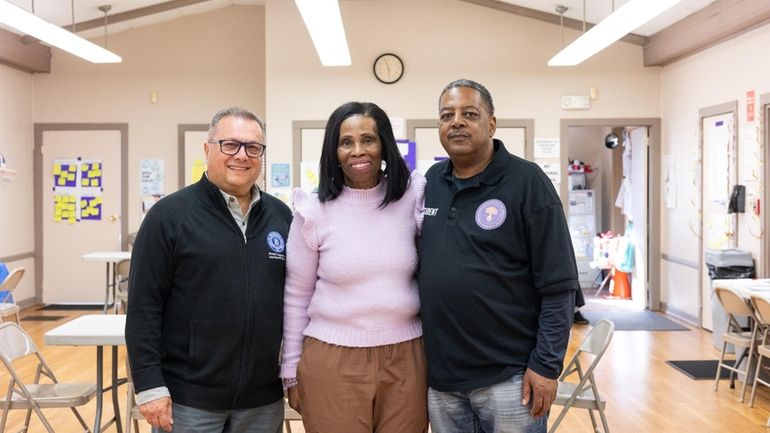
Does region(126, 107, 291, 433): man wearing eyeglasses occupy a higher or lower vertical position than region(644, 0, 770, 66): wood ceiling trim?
lower

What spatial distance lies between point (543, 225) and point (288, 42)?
603 cm

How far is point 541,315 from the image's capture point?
183cm

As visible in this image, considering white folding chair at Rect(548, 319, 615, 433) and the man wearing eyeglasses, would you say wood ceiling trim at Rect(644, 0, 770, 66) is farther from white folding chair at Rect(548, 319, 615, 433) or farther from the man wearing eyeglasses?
the man wearing eyeglasses

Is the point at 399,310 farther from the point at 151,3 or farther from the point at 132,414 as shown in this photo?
the point at 151,3

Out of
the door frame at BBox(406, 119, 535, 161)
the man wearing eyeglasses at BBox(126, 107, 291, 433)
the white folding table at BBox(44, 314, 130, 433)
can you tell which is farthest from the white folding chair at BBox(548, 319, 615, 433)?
the door frame at BBox(406, 119, 535, 161)

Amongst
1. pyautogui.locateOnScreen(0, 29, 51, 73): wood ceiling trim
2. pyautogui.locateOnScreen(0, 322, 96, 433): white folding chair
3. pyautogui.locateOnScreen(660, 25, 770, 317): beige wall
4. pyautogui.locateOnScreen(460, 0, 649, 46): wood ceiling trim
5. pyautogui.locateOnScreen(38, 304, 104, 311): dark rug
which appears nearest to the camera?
pyautogui.locateOnScreen(0, 322, 96, 433): white folding chair

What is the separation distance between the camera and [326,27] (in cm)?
514

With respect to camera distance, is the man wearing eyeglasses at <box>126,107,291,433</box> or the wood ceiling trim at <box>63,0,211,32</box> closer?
the man wearing eyeglasses at <box>126,107,291,433</box>

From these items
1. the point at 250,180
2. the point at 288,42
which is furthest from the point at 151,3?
the point at 250,180

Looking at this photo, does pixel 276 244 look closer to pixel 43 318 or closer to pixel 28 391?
pixel 28 391

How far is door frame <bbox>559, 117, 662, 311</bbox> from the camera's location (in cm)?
735

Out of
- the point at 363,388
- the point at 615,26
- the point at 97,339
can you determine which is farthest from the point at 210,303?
the point at 615,26

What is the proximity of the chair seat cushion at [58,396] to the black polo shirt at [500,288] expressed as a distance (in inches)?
81.9

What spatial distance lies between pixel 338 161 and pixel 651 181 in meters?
6.53
